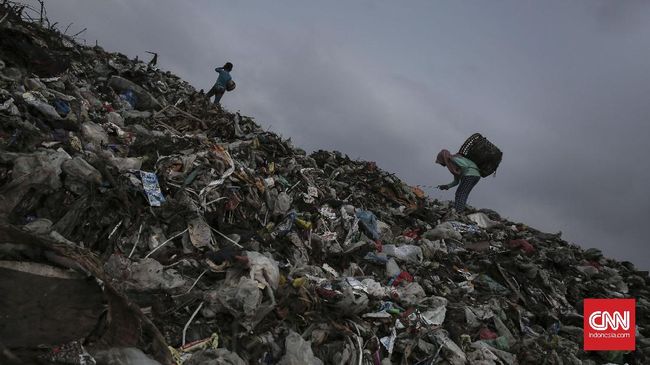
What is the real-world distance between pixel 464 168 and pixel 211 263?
21.9 ft

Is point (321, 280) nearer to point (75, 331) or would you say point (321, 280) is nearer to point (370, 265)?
point (370, 265)

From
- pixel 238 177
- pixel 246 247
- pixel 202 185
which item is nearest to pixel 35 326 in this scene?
pixel 246 247

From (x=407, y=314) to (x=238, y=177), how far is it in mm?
2591

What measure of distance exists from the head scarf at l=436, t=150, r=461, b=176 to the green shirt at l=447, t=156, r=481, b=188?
0.08 m

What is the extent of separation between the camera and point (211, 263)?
127 inches

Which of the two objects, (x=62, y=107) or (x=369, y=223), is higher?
(x=62, y=107)

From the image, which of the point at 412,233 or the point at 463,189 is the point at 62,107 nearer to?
the point at 412,233

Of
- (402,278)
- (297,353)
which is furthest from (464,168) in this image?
(297,353)

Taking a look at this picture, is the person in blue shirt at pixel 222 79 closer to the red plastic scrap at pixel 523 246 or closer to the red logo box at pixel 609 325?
the red plastic scrap at pixel 523 246

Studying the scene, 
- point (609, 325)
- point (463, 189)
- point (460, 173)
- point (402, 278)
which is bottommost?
point (402, 278)

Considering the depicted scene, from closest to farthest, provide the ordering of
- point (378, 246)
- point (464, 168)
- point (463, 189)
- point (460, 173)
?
point (378, 246), point (464, 168), point (460, 173), point (463, 189)

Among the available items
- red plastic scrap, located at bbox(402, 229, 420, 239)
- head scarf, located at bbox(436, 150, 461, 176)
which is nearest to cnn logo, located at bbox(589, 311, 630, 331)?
red plastic scrap, located at bbox(402, 229, 420, 239)

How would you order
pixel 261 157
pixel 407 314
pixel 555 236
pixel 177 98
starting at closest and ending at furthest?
pixel 407 314 → pixel 261 157 → pixel 177 98 → pixel 555 236

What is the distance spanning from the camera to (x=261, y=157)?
6.62 m
